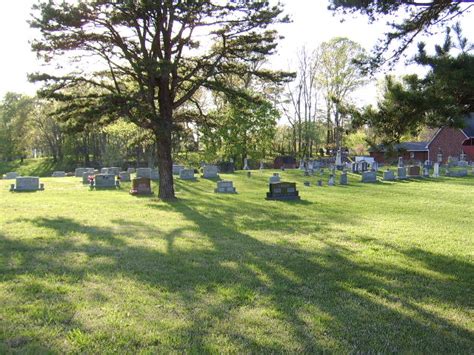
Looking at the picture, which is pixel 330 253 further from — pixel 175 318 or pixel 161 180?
pixel 161 180

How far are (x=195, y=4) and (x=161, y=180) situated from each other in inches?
267

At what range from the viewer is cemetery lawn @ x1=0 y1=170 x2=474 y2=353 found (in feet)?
12.7

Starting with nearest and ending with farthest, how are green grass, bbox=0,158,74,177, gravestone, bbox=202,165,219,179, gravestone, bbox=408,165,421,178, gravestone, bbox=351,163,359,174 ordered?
gravestone, bbox=202,165,219,179
gravestone, bbox=408,165,421,178
gravestone, bbox=351,163,359,174
green grass, bbox=0,158,74,177

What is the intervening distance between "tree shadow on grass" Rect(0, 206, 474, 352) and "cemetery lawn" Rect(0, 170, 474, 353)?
0.02 m

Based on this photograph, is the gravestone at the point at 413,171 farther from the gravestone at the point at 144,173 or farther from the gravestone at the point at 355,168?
the gravestone at the point at 144,173

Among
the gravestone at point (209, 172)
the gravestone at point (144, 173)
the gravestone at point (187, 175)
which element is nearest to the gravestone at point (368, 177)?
the gravestone at point (209, 172)

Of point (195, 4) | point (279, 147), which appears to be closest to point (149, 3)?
point (195, 4)

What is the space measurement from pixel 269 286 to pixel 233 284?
0.48 m

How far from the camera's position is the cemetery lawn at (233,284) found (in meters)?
3.86

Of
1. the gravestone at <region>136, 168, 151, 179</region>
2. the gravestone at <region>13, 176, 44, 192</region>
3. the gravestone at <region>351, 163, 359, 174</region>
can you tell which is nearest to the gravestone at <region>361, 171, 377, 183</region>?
the gravestone at <region>351, 163, 359, 174</region>

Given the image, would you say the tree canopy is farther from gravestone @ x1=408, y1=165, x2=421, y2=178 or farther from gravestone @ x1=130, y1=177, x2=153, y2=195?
gravestone @ x1=408, y1=165, x2=421, y2=178

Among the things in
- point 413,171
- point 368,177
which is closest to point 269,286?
point 368,177

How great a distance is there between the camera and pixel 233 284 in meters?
5.52

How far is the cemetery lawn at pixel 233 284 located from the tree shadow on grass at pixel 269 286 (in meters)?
0.02
